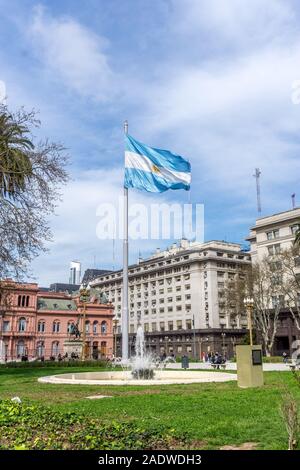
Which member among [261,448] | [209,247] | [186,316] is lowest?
[261,448]

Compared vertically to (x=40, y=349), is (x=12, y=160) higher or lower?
higher

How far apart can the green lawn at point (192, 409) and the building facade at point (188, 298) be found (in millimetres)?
69775

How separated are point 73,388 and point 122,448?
463 inches

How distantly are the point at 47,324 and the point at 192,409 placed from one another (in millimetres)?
76781

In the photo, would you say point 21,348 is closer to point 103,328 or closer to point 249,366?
point 103,328

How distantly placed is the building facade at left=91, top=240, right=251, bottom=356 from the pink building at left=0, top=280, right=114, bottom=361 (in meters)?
8.44

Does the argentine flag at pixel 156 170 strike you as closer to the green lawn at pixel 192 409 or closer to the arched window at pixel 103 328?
the green lawn at pixel 192 409

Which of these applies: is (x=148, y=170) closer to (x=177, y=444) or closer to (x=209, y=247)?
(x=177, y=444)

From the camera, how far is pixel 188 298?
3853 inches

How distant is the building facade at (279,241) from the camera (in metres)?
70.0

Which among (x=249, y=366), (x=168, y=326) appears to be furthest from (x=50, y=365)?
(x=168, y=326)

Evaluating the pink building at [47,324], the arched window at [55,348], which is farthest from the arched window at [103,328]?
the arched window at [55,348]

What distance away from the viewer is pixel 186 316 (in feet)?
317
